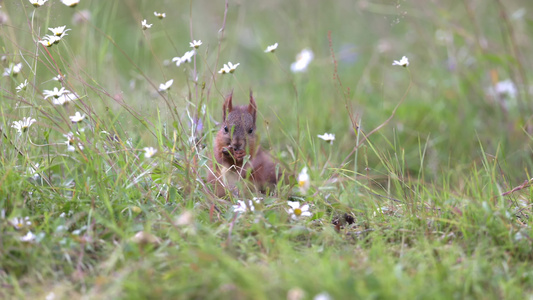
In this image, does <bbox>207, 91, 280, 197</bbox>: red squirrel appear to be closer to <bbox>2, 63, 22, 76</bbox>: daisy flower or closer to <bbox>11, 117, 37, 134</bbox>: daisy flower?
<bbox>11, 117, 37, 134</bbox>: daisy flower

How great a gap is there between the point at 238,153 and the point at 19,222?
133 centimetres

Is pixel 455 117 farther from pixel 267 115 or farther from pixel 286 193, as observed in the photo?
pixel 286 193

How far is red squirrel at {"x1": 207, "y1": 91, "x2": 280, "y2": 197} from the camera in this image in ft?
10.3

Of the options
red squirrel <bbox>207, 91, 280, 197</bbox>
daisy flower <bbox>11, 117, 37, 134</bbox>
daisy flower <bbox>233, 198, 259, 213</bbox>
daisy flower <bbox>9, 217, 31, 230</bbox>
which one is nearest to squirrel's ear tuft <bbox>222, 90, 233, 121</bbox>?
red squirrel <bbox>207, 91, 280, 197</bbox>

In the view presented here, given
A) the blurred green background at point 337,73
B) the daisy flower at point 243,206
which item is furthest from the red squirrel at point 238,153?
the daisy flower at point 243,206

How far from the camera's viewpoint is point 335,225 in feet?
8.70

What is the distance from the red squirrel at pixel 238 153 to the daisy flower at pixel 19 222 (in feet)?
3.13

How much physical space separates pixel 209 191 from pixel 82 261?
0.77 m

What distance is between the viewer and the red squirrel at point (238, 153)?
3.14 metres

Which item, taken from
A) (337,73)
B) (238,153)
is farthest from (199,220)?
(337,73)

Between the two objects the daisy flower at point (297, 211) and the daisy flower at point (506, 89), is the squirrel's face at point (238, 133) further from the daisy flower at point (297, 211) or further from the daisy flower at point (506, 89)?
the daisy flower at point (506, 89)

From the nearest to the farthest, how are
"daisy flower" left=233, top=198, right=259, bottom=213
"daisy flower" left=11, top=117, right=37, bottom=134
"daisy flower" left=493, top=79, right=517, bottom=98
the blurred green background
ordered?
"daisy flower" left=233, top=198, right=259, bottom=213 < "daisy flower" left=11, top=117, right=37, bottom=134 < the blurred green background < "daisy flower" left=493, top=79, right=517, bottom=98

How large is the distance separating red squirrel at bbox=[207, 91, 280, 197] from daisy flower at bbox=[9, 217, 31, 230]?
3.13 ft

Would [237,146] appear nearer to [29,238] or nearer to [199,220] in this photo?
[199,220]
